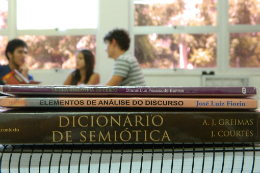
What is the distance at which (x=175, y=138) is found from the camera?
1.11ft

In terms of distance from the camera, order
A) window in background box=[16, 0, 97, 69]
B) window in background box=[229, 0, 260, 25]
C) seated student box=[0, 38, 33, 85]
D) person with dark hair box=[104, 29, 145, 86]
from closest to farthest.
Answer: person with dark hair box=[104, 29, 145, 86] < seated student box=[0, 38, 33, 85] < window in background box=[229, 0, 260, 25] < window in background box=[16, 0, 97, 69]

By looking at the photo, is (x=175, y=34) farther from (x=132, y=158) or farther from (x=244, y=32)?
(x=132, y=158)

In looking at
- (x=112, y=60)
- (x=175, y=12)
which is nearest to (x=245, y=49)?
(x=175, y=12)

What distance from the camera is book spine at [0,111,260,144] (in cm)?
34

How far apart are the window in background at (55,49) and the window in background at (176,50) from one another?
0.70m

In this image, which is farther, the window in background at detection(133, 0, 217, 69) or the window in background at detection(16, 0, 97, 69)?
the window in background at detection(16, 0, 97, 69)

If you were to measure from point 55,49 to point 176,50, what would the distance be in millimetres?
1624

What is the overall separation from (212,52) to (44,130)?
11.7 feet

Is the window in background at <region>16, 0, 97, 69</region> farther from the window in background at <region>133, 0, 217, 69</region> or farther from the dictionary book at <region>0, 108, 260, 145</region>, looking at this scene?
the dictionary book at <region>0, 108, 260, 145</region>

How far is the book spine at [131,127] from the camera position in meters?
0.34

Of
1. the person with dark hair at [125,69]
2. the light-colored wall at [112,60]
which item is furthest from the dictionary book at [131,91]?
the light-colored wall at [112,60]

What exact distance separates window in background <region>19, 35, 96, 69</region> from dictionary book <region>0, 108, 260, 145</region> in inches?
138

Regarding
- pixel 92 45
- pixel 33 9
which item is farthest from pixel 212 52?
pixel 33 9

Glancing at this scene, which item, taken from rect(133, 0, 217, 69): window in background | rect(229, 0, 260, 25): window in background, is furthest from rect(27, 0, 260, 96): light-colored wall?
rect(229, 0, 260, 25): window in background
